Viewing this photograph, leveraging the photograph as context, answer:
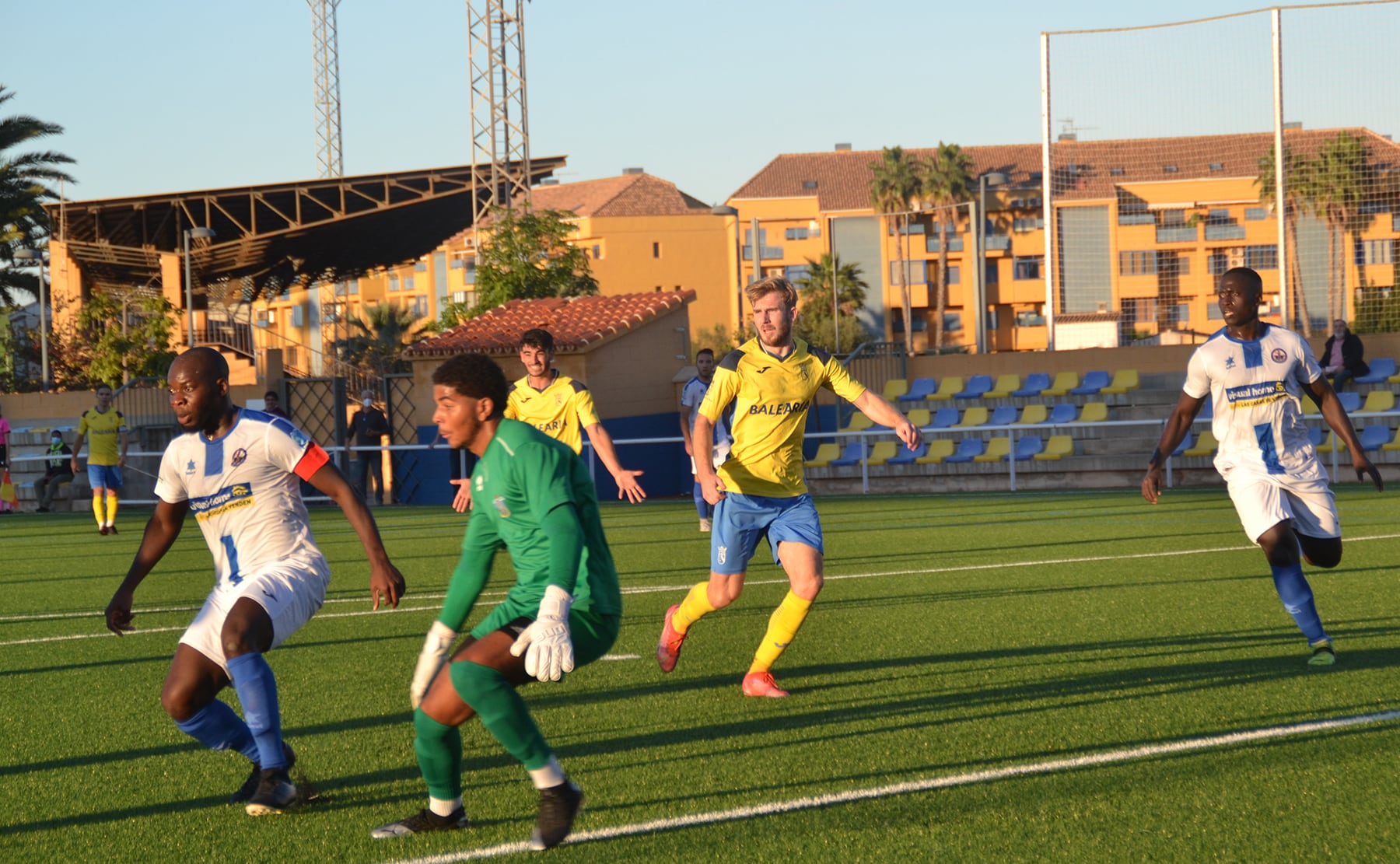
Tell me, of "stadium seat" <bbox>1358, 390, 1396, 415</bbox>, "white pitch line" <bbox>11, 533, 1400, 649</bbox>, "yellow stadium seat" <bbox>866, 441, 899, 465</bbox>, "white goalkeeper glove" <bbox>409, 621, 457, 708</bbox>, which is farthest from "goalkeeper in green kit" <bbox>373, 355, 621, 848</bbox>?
"yellow stadium seat" <bbox>866, 441, 899, 465</bbox>

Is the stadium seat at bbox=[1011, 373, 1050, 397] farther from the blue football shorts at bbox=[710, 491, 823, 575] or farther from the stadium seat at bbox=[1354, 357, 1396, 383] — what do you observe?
the blue football shorts at bbox=[710, 491, 823, 575]

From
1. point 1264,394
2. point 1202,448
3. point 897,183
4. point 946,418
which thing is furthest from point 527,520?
point 897,183

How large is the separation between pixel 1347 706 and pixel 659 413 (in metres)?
27.6

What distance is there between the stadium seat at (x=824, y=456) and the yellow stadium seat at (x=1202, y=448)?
21.6ft

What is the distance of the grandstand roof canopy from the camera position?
45.5 meters

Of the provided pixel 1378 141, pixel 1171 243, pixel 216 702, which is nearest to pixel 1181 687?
pixel 216 702

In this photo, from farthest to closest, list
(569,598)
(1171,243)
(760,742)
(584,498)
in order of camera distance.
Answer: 1. (1171,243)
2. (760,742)
3. (584,498)
4. (569,598)

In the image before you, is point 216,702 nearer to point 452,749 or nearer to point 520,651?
point 452,749

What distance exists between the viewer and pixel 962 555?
13.7 metres

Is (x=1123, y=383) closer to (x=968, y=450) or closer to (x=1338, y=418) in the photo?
(x=968, y=450)

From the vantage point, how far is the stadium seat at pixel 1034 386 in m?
29.4

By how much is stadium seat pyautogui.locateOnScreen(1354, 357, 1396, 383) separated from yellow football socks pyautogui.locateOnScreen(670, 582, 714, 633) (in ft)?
72.4

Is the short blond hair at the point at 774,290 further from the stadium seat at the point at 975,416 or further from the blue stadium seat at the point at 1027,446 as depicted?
the stadium seat at the point at 975,416

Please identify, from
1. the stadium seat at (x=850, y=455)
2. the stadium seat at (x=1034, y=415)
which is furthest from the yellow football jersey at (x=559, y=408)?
the stadium seat at (x=1034, y=415)
